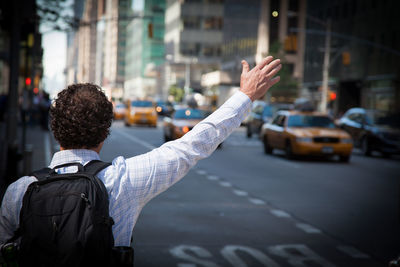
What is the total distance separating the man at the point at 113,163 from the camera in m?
2.75

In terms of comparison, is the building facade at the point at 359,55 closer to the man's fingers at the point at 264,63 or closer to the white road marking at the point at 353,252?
the white road marking at the point at 353,252

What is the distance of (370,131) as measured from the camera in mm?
25344

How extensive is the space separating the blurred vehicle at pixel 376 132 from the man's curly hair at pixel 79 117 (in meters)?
22.5

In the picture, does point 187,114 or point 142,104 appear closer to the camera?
point 187,114

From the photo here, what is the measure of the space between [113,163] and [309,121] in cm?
2072

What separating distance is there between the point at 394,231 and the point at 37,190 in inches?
283

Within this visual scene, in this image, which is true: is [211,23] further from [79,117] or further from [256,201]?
[79,117]

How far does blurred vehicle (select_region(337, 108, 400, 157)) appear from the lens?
24594 millimetres

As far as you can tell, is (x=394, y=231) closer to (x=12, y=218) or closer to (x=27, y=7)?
(x=12, y=218)

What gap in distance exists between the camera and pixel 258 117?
36.2 m

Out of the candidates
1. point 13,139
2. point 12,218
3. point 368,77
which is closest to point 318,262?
point 12,218

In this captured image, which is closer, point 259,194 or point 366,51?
point 259,194

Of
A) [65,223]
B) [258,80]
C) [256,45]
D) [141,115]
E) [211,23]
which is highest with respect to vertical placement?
[211,23]

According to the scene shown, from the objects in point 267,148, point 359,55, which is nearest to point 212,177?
point 267,148
